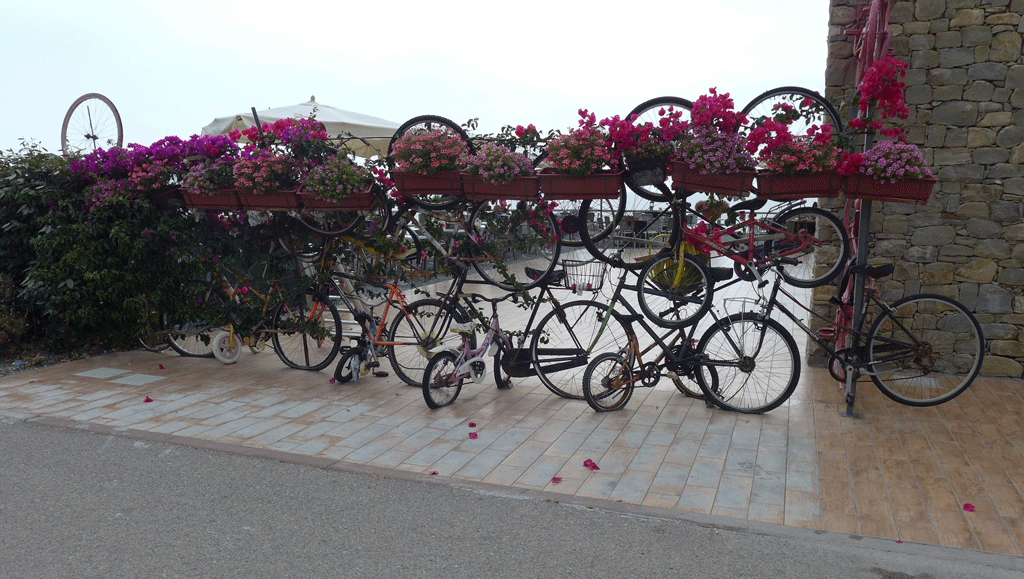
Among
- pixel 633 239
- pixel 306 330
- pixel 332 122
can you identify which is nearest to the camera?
pixel 633 239

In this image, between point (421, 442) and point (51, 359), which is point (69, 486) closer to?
point (421, 442)

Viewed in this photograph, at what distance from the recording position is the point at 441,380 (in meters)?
5.55

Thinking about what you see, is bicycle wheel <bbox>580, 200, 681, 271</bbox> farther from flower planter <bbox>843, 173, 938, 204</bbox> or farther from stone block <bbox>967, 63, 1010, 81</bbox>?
stone block <bbox>967, 63, 1010, 81</bbox>

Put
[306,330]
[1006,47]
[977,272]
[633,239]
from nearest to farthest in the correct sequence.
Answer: [633,239], [1006,47], [977,272], [306,330]

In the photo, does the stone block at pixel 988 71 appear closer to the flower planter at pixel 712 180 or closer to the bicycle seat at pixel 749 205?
the bicycle seat at pixel 749 205

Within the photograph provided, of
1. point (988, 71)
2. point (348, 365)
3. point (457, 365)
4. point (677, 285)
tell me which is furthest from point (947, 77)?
point (348, 365)

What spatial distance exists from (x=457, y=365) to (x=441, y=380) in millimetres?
175

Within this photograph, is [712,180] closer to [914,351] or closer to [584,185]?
[584,185]

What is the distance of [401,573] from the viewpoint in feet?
10.2

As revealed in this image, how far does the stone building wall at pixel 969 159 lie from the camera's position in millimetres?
6180

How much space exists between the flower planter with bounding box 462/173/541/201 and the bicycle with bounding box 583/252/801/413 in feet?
3.25

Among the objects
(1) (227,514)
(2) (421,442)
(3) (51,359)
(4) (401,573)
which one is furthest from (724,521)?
(3) (51,359)

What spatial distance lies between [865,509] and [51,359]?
7.48 metres

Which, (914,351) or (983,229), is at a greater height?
(983,229)
